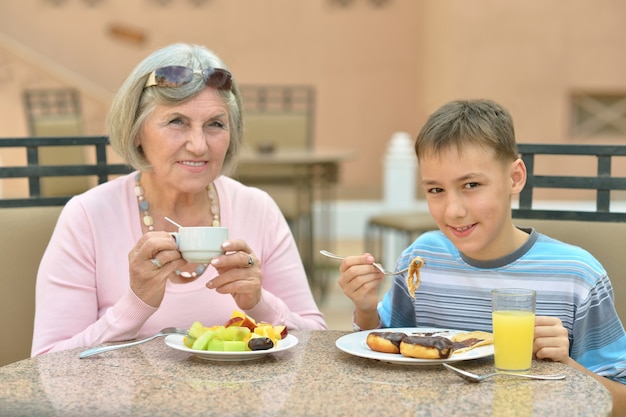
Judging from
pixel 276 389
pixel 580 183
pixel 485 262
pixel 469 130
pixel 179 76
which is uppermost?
pixel 179 76

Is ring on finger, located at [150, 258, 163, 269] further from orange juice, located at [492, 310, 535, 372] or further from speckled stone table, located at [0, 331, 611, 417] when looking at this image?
orange juice, located at [492, 310, 535, 372]

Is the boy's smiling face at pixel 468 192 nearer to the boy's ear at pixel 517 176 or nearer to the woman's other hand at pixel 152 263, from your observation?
the boy's ear at pixel 517 176

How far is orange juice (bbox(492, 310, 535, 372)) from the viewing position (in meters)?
1.27

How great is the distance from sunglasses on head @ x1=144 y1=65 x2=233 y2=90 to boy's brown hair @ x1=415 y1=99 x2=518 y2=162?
0.43 m

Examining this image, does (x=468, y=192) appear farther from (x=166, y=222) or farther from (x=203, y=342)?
(x=166, y=222)

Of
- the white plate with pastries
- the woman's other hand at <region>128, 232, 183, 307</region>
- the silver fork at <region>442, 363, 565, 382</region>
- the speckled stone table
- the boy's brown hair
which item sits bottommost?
the speckled stone table

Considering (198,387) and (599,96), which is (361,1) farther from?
(198,387)

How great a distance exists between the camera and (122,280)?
177 centimetres

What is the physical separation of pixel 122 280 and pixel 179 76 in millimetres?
398

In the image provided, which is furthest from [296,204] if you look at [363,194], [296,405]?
[296,405]

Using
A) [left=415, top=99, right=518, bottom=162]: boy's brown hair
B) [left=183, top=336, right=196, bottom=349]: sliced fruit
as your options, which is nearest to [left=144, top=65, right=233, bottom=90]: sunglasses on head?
[left=415, top=99, right=518, bottom=162]: boy's brown hair

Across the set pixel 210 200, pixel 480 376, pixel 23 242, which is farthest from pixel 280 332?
pixel 23 242

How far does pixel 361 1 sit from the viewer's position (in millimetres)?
8594

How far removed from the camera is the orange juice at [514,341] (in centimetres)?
127
